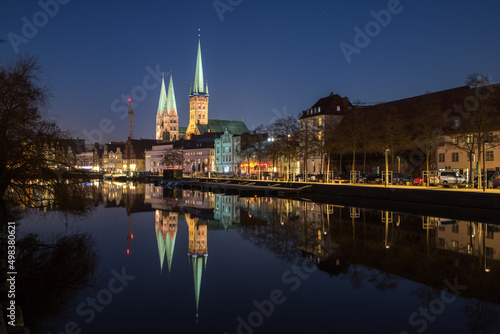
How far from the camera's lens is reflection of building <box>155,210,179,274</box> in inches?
828

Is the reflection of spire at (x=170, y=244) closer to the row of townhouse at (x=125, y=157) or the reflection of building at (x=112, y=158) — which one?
the row of townhouse at (x=125, y=157)

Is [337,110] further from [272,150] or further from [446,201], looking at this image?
[446,201]

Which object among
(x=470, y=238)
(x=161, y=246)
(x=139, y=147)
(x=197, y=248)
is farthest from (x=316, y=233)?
(x=139, y=147)

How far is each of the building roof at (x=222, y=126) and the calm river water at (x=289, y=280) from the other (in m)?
162

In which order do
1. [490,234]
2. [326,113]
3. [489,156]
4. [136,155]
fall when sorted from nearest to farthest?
[490,234] < [489,156] < [326,113] < [136,155]

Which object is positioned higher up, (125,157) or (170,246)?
(125,157)

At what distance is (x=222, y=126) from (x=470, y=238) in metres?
173

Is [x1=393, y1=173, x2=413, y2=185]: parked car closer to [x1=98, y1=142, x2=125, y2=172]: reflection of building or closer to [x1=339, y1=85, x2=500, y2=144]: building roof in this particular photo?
[x1=339, y1=85, x2=500, y2=144]: building roof

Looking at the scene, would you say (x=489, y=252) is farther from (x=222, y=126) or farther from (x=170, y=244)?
(x=222, y=126)

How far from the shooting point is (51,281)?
584 inches

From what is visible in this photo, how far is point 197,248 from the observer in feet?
73.6

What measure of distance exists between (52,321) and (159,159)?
15706 cm

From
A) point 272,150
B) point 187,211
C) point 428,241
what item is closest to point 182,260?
point 428,241

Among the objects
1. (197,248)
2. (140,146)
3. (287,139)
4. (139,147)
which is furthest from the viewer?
(140,146)
